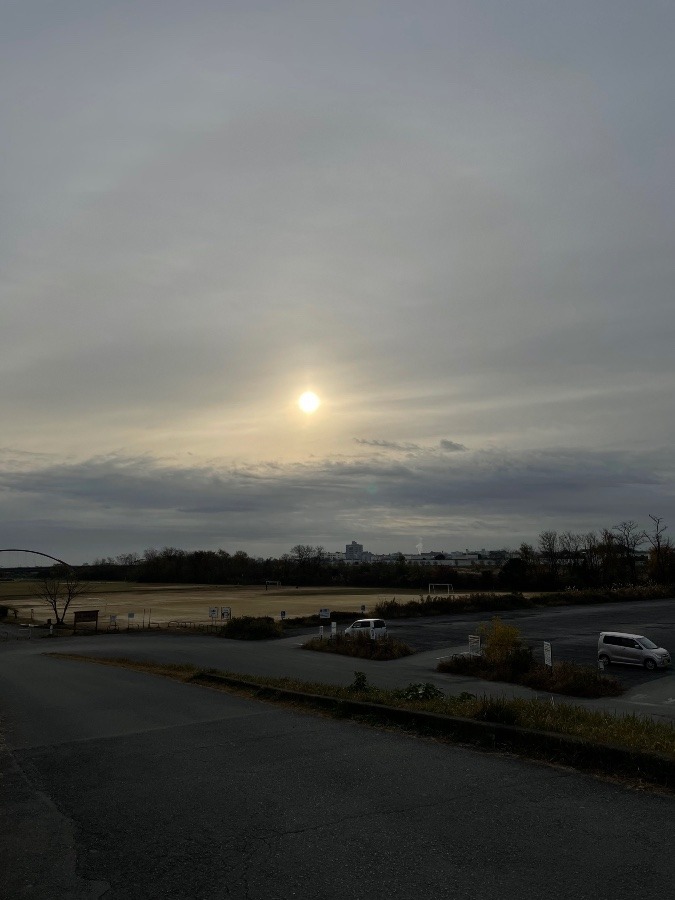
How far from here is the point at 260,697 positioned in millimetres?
15188

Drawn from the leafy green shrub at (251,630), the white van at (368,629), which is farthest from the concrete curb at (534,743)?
the leafy green shrub at (251,630)

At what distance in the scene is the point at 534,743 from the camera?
8508 millimetres

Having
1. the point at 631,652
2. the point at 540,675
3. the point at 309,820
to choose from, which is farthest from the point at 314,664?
the point at 309,820

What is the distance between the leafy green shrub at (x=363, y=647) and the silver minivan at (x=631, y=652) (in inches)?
384

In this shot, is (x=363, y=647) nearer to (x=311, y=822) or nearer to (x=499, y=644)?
(x=499, y=644)

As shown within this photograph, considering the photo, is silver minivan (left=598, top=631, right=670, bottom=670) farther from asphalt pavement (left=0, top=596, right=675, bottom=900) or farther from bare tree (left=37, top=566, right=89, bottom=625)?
bare tree (left=37, top=566, right=89, bottom=625)

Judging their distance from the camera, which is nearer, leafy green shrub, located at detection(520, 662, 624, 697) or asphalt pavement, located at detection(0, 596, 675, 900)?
asphalt pavement, located at detection(0, 596, 675, 900)

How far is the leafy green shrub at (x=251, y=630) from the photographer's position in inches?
1858

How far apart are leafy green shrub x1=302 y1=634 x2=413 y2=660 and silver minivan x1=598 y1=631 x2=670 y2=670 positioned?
9.76 m

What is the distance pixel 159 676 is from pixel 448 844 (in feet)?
60.6

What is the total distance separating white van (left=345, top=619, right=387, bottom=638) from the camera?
3975cm

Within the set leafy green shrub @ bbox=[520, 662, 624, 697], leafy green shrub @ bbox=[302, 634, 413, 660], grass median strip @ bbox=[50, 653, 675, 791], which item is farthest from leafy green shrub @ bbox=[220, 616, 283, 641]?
grass median strip @ bbox=[50, 653, 675, 791]

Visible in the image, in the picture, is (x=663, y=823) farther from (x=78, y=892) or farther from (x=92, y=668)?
(x=92, y=668)

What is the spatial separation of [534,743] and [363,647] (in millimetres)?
28422
